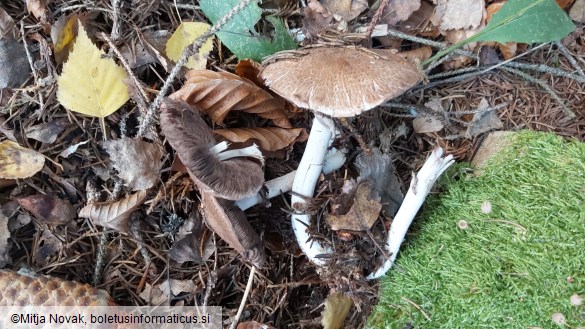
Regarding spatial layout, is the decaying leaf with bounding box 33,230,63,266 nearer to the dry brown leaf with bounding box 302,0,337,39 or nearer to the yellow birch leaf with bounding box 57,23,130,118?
the yellow birch leaf with bounding box 57,23,130,118

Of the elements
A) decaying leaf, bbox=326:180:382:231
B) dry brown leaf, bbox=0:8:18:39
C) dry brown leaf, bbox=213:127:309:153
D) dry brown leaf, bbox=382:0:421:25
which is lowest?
decaying leaf, bbox=326:180:382:231

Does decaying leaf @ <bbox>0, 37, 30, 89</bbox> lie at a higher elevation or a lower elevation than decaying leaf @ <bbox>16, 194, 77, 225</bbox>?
higher

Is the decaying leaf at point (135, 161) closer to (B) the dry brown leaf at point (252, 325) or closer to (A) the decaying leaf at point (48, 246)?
(A) the decaying leaf at point (48, 246)

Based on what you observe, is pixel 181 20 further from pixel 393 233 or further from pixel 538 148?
pixel 538 148

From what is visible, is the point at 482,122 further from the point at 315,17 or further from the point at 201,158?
the point at 201,158

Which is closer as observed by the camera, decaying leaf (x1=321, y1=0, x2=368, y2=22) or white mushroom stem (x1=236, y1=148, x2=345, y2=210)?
white mushroom stem (x1=236, y1=148, x2=345, y2=210)

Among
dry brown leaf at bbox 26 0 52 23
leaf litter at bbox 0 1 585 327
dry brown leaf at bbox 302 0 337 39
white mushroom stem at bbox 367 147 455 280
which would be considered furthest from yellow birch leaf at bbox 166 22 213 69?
white mushroom stem at bbox 367 147 455 280

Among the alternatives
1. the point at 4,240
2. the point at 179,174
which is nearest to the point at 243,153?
the point at 179,174
